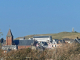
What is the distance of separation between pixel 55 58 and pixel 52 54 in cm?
68

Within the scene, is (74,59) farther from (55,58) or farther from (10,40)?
(10,40)

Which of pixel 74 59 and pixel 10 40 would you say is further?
pixel 10 40

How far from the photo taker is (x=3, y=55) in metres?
17.7

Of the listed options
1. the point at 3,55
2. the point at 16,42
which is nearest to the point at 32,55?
the point at 3,55

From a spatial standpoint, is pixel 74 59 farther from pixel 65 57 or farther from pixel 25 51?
pixel 25 51

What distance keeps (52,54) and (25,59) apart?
7.73 ft

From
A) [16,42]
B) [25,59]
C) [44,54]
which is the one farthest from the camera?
[16,42]

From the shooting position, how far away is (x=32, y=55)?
57.5ft

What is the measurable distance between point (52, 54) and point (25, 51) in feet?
6.46

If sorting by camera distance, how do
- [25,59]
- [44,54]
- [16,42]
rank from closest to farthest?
[25,59] → [44,54] → [16,42]

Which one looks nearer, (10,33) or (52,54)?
(52,54)

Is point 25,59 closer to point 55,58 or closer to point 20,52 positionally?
point 20,52

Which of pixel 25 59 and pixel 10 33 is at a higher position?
pixel 10 33

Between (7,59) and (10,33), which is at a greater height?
(10,33)
